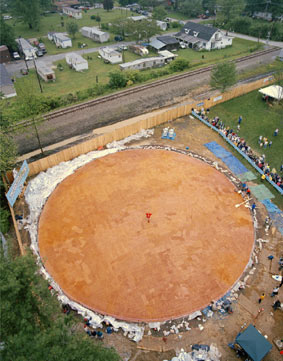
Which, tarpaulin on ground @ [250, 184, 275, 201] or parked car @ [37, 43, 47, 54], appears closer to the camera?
tarpaulin on ground @ [250, 184, 275, 201]

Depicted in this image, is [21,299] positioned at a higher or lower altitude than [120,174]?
higher

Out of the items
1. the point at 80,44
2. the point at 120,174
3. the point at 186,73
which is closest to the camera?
the point at 120,174

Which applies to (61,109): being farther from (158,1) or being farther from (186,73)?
(158,1)

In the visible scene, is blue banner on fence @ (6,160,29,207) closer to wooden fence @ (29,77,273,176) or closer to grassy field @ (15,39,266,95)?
wooden fence @ (29,77,273,176)

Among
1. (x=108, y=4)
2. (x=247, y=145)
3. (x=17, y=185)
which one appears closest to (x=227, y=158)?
(x=247, y=145)

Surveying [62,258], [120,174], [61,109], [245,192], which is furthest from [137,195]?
[61,109]

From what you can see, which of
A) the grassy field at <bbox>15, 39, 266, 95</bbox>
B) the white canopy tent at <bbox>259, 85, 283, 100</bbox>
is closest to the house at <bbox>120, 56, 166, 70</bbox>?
the grassy field at <bbox>15, 39, 266, 95</bbox>

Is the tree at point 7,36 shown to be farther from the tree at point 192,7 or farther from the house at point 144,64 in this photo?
the tree at point 192,7
